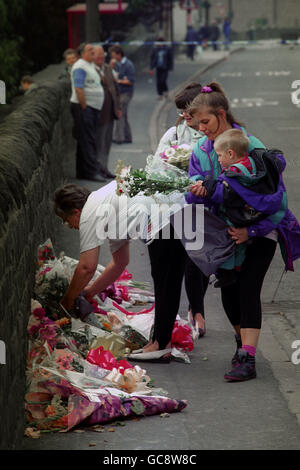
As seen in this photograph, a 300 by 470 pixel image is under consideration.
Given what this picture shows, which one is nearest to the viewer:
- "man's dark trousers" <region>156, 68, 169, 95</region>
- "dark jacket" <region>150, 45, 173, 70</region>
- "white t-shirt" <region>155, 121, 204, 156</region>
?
"white t-shirt" <region>155, 121, 204, 156</region>

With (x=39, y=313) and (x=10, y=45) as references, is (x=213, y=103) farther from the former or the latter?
(x=10, y=45)

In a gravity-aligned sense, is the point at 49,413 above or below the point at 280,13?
above

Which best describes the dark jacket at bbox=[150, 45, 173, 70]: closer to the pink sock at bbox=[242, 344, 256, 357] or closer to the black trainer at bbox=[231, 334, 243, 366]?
the black trainer at bbox=[231, 334, 243, 366]

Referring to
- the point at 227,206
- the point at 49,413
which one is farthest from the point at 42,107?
the point at 49,413

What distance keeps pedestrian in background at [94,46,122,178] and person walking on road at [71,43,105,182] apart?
0.81 ft

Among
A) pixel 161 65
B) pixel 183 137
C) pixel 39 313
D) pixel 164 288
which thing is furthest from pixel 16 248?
pixel 161 65

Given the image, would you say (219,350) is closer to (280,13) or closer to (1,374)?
(1,374)

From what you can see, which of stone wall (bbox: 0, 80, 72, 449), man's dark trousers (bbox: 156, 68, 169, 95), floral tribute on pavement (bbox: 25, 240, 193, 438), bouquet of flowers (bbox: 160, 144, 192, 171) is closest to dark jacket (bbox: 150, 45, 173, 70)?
man's dark trousers (bbox: 156, 68, 169, 95)

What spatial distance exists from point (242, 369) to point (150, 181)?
1377 mm

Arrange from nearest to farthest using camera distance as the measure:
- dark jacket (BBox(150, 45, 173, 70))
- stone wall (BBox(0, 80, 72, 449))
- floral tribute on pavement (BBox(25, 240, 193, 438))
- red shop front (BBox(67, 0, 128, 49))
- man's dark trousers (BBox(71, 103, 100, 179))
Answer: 1. stone wall (BBox(0, 80, 72, 449))
2. floral tribute on pavement (BBox(25, 240, 193, 438))
3. man's dark trousers (BBox(71, 103, 100, 179))
4. red shop front (BBox(67, 0, 128, 49))
5. dark jacket (BBox(150, 45, 173, 70))

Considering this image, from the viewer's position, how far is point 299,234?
679 cm

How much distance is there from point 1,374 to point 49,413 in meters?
1.21

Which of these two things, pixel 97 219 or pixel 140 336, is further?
pixel 140 336

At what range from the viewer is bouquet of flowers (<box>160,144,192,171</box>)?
23.3 ft
